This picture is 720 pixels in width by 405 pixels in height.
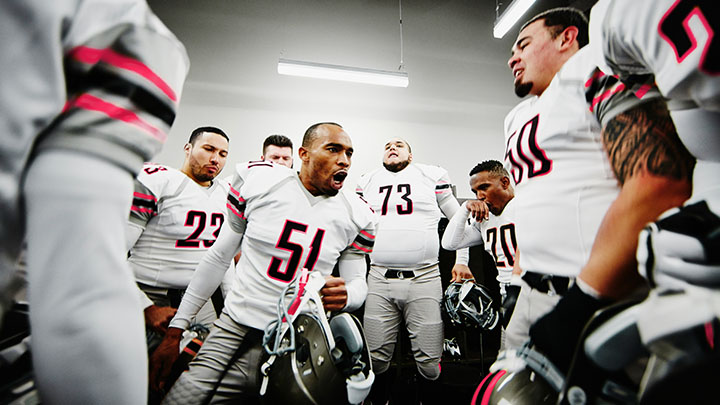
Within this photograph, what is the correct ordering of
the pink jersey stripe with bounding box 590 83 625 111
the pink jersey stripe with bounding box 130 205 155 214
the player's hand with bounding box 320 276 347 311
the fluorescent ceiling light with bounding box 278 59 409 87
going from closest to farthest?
the pink jersey stripe with bounding box 590 83 625 111
the player's hand with bounding box 320 276 347 311
the pink jersey stripe with bounding box 130 205 155 214
the fluorescent ceiling light with bounding box 278 59 409 87

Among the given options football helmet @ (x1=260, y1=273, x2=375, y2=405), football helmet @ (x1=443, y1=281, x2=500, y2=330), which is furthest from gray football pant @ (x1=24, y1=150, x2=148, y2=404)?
football helmet @ (x1=443, y1=281, x2=500, y2=330)

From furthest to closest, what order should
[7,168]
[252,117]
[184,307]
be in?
1. [252,117]
2. [184,307]
3. [7,168]

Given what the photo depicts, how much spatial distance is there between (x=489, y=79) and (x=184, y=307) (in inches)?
208

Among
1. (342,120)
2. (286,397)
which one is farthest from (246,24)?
(286,397)

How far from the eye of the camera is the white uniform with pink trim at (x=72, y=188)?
271mm

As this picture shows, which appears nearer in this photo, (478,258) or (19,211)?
(19,211)

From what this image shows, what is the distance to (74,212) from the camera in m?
0.28

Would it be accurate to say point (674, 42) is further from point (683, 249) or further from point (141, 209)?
point (141, 209)

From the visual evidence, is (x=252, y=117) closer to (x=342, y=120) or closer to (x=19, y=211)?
(x=342, y=120)

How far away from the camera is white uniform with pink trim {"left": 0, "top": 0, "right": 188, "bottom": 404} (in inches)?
10.7

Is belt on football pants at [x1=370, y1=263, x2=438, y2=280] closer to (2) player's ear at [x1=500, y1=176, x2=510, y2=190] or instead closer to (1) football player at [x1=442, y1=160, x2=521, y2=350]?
(1) football player at [x1=442, y1=160, x2=521, y2=350]

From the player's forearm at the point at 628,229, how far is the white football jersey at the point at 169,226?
6.45ft

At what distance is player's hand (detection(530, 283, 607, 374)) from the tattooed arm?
0.03 m

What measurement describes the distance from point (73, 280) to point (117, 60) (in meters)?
0.22
